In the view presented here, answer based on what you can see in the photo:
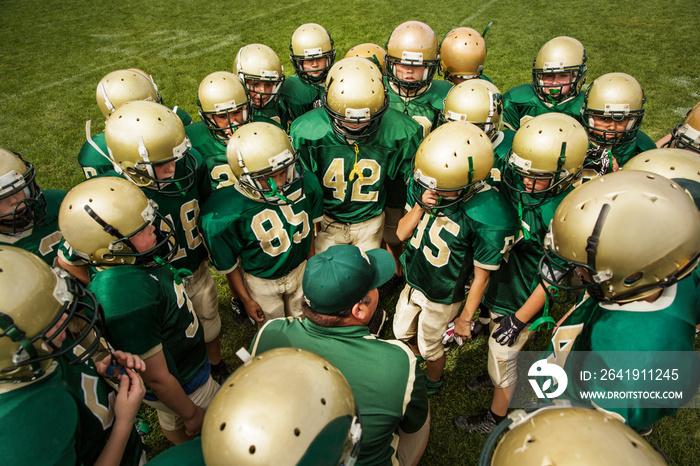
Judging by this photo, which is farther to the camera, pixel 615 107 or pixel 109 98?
pixel 109 98

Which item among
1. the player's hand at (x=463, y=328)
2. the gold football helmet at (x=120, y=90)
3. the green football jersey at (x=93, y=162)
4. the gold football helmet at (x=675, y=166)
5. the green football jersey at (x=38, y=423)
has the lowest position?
the player's hand at (x=463, y=328)

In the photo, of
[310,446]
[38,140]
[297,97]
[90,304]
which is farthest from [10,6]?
[310,446]

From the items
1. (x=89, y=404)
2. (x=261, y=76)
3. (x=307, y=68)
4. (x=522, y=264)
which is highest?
(x=261, y=76)

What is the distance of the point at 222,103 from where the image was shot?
3777 mm

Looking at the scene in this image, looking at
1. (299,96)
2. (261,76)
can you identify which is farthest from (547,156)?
(299,96)

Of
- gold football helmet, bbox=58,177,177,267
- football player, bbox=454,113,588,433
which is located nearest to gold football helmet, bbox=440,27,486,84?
football player, bbox=454,113,588,433

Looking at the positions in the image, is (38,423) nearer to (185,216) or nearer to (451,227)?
(185,216)

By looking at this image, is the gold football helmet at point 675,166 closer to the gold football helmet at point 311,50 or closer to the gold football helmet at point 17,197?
the gold football helmet at point 311,50

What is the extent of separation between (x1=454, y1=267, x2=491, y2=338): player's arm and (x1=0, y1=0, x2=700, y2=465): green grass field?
1181 mm

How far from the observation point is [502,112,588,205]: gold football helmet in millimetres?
2799

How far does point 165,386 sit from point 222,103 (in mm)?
2557

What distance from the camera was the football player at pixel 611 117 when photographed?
365 centimetres

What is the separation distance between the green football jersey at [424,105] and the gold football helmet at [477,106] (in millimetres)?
702

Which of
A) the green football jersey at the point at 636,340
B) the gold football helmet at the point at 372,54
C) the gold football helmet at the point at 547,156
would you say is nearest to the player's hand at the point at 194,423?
the green football jersey at the point at 636,340
